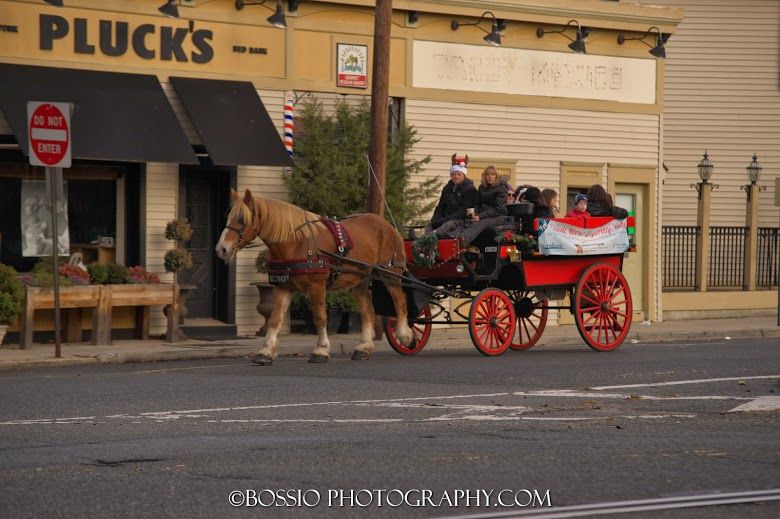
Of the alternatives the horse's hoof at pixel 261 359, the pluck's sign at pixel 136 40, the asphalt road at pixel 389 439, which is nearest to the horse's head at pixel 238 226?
the horse's hoof at pixel 261 359

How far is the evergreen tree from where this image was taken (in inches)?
829

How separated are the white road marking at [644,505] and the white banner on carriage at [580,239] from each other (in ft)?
32.0

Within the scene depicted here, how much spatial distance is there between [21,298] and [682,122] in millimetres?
21585

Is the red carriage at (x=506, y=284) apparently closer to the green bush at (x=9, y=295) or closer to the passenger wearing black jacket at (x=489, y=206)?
the passenger wearing black jacket at (x=489, y=206)

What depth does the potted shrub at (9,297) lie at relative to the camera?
1780 centimetres

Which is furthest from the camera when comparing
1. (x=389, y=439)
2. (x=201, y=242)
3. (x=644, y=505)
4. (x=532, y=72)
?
(x=532, y=72)

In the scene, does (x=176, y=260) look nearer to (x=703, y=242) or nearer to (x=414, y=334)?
(x=414, y=334)

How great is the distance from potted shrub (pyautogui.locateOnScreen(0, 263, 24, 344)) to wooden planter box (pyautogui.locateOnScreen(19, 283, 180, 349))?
0.13 meters

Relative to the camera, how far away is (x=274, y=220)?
15.8m

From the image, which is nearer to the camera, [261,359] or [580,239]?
[261,359]

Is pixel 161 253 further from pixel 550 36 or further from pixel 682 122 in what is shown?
pixel 682 122

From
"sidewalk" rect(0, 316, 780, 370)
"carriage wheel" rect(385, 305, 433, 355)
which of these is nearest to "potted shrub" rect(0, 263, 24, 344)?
"sidewalk" rect(0, 316, 780, 370)

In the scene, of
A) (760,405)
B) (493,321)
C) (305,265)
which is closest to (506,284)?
(493,321)

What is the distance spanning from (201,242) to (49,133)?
512 cm
